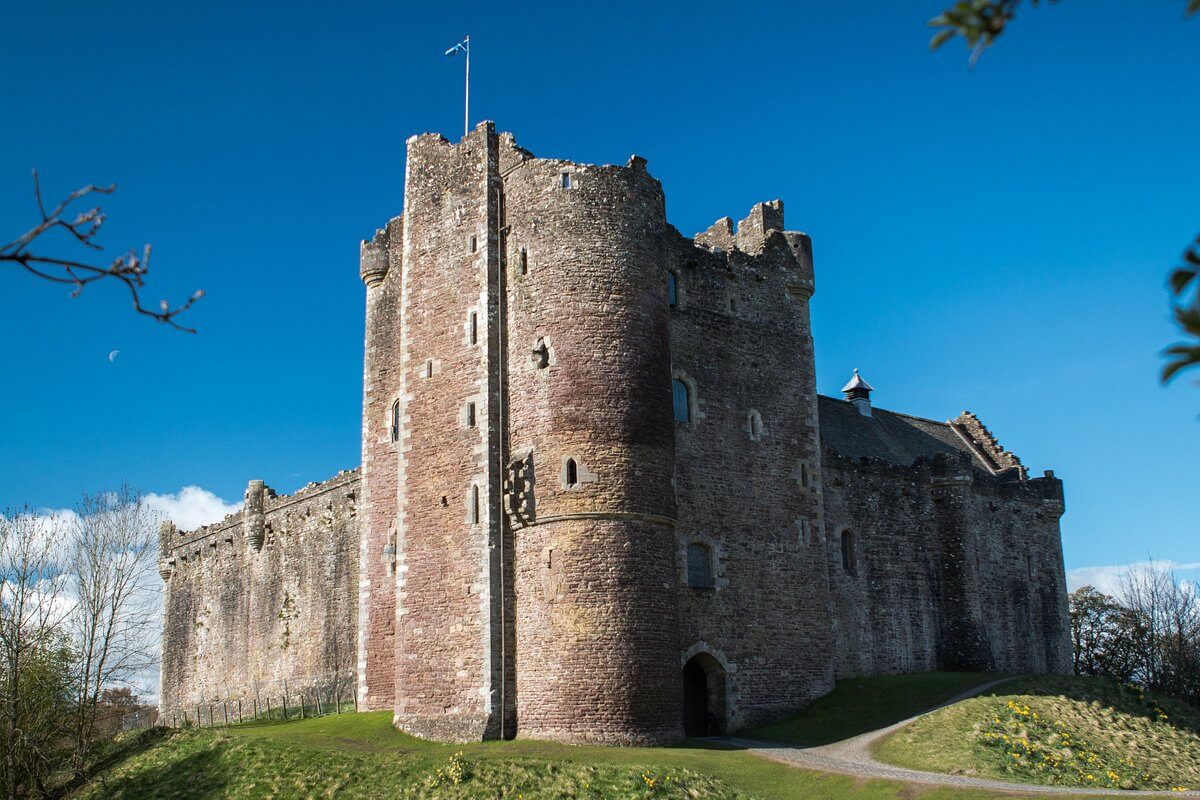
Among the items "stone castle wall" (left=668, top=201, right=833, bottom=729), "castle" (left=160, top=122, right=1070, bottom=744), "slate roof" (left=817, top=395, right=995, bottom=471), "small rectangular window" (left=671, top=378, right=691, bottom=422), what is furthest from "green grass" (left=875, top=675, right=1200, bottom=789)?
"slate roof" (left=817, top=395, right=995, bottom=471)

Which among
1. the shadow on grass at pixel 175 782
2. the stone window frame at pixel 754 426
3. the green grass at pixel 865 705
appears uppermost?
the stone window frame at pixel 754 426

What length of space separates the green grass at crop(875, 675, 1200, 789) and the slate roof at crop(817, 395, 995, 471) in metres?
11.4

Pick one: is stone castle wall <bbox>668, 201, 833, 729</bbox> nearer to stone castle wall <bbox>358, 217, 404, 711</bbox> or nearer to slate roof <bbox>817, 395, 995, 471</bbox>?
slate roof <bbox>817, 395, 995, 471</bbox>

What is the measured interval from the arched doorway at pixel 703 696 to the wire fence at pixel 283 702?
977 cm

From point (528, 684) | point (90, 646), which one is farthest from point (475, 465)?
point (90, 646)

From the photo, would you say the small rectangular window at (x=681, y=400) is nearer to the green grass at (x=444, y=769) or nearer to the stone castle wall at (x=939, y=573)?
the stone castle wall at (x=939, y=573)

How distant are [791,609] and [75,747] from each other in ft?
68.5

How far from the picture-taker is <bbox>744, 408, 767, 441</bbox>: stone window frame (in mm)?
36188

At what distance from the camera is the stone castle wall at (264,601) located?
42.7 metres

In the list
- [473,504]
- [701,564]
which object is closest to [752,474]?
[701,564]

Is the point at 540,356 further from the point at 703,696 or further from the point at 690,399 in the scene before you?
the point at 703,696

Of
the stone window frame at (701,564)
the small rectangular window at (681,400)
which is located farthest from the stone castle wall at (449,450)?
the stone window frame at (701,564)

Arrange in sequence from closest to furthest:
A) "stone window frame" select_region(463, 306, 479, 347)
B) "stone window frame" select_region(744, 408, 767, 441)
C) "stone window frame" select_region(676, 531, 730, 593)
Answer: "stone window frame" select_region(463, 306, 479, 347), "stone window frame" select_region(676, 531, 730, 593), "stone window frame" select_region(744, 408, 767, 441)

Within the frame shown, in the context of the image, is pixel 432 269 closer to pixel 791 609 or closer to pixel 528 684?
pixel 528 684
